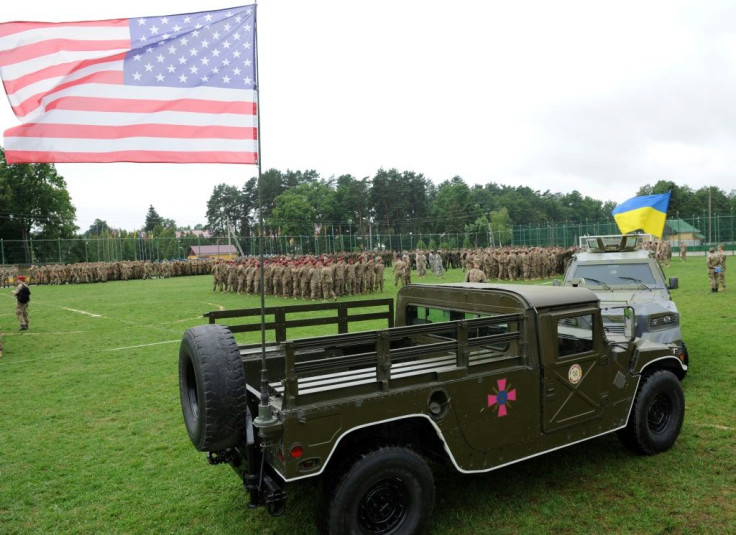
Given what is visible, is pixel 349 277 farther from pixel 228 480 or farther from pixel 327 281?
pixel 228 480

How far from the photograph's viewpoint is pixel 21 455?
5.93 metres

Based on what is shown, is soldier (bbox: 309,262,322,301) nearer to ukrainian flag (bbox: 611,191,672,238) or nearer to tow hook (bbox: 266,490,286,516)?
ukrainian flag (bbox: 611,191,672,238)

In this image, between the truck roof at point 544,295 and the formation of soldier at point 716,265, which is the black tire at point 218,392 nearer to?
the truck roof at point 544,295

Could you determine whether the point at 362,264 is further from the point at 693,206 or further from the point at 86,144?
the point at 693,206

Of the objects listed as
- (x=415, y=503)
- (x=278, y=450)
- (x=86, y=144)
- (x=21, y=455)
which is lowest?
(x=21, y=455)

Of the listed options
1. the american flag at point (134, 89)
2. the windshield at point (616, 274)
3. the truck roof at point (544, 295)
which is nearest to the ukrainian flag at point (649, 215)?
the windshield at point (616, 274)

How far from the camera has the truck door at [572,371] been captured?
4324 millimetres

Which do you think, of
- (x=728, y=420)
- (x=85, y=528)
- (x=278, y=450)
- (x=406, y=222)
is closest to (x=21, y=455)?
(x=85, y=528)

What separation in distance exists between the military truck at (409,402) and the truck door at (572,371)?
1cm

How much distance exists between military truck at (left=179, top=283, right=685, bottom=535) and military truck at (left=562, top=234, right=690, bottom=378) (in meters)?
2.67

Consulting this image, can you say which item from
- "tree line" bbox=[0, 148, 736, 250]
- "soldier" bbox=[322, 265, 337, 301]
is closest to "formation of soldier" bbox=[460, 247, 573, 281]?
"soldier" bbox=[322, 265, 337, 301]

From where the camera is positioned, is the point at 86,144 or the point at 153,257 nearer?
the point at 86,144

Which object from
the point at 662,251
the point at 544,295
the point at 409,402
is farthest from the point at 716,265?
the point at 409,402

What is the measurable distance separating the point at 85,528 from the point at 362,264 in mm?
20307
